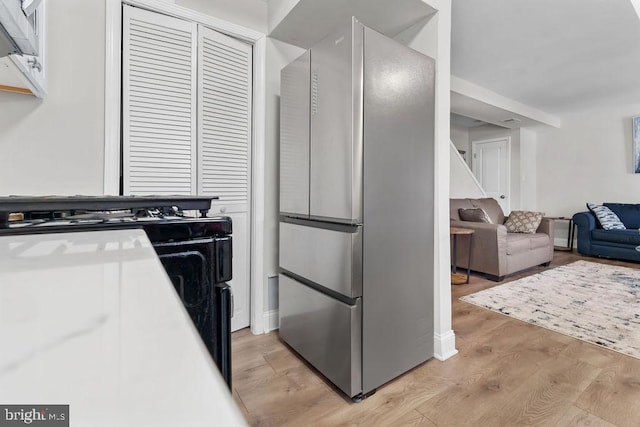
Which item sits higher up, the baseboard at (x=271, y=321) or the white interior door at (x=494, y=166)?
the white interior door at (x=494, y=166)

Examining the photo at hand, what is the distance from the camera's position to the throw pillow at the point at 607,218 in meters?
4.41

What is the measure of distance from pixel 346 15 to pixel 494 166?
17.9 feet

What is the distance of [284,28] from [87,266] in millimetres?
2160

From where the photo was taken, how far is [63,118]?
151 cm

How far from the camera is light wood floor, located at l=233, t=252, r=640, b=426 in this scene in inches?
52.8

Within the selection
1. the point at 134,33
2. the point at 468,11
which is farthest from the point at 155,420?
the point at 468,11

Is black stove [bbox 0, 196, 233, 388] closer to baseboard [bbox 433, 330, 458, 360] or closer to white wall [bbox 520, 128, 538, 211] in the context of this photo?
baseboard [bbox 433, 330, 458, 360]

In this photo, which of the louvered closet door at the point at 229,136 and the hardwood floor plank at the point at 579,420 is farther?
the louvered closet door at the point at 229,136

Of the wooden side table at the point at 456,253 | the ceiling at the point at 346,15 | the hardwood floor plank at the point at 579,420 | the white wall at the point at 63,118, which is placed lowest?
the hardwood floor plank at the point at 579,420

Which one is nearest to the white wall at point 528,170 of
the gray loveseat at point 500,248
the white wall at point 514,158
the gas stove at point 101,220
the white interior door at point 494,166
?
the white wall at point 514,158

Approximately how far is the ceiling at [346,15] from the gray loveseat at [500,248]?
247 cm

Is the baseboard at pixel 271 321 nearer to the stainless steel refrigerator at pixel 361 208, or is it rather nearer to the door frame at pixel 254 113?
the door frame at pixel 254 113

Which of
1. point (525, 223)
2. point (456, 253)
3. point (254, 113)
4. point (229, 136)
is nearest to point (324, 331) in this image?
point (229, 136)

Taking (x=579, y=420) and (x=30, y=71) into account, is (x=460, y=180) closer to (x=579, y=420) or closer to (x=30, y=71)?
(x=579, y=420)
